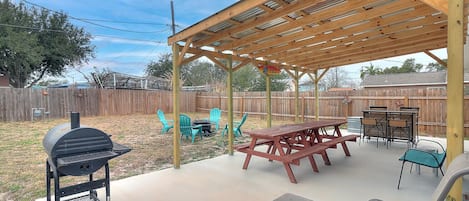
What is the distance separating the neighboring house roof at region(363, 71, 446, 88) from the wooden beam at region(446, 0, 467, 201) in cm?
1718

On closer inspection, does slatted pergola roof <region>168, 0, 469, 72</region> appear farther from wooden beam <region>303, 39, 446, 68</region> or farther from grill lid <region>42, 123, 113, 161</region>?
grill lid <region>42, 123, 113, 161</region>

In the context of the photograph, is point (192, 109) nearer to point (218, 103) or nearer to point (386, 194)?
point (218, 103)

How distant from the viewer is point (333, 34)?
13.6ft

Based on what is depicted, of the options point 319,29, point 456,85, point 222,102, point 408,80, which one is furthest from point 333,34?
point 408,80

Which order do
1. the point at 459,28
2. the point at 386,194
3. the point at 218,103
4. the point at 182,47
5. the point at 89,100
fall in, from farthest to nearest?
the point at 218,103 < the point at 89,100 < the point at 182,47 < the point at 386,194 < the point at 459,28

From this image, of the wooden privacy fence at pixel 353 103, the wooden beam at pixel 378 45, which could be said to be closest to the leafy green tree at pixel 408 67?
the wooden privacy fence at pixel 353 103

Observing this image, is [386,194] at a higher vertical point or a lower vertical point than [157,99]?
lower

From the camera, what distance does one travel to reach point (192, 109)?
15.9 m

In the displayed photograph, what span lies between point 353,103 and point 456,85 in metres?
7.92

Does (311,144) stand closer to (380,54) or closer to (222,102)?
(380,54)

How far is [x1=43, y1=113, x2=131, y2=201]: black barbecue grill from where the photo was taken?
205 centimetres

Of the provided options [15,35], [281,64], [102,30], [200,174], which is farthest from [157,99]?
[200,174]

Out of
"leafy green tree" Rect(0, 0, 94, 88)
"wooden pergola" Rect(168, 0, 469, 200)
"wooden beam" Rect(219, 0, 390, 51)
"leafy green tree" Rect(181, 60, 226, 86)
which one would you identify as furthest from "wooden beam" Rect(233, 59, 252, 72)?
"leafy green tree" Rect(181, 60, 226, 86)

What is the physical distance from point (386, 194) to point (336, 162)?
4.60 ft
